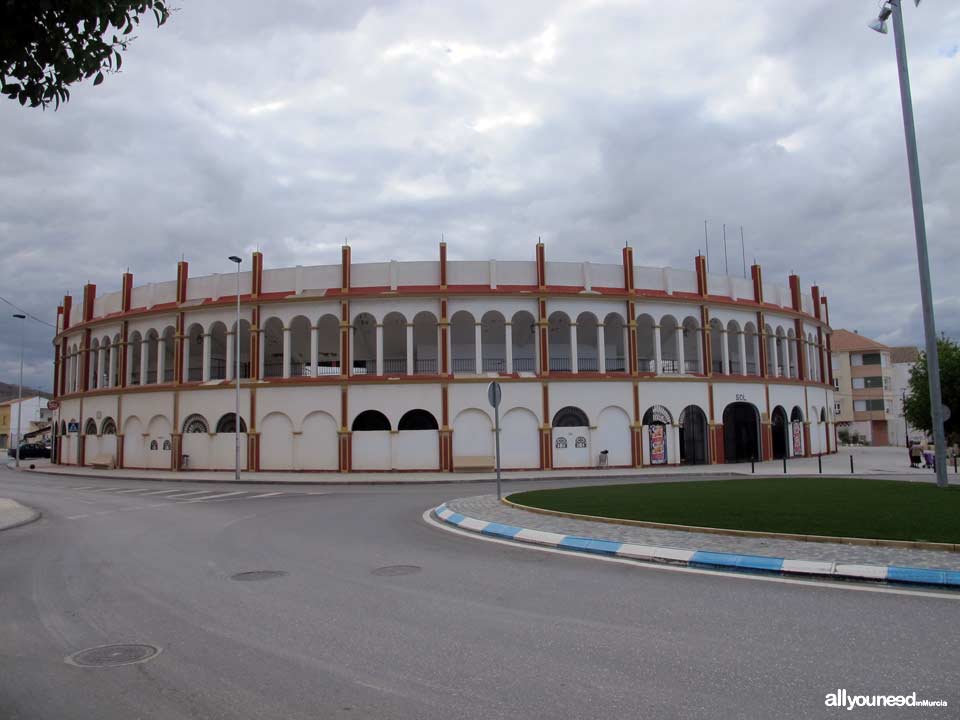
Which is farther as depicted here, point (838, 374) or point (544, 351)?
point (838, 374)

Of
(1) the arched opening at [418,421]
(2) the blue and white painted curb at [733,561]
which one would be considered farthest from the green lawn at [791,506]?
(1) the arched opening at [418,421]

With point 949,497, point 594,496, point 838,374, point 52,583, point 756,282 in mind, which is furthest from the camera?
point 838,374

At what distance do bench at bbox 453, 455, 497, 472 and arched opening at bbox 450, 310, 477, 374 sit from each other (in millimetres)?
4451

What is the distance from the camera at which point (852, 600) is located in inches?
270

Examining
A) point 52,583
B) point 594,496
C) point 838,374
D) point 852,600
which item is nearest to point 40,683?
point 52,583

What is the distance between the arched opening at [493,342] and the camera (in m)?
35.3

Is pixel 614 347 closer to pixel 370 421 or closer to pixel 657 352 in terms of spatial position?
pixel 657 352

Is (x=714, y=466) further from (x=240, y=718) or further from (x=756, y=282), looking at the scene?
(x=240, y=718)

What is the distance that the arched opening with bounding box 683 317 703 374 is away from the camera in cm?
3671

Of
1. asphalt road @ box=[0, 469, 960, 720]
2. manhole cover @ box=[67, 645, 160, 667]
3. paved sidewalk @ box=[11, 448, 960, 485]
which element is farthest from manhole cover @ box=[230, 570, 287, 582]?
paved sidewalk @ box=[11, 448, 960, 485]

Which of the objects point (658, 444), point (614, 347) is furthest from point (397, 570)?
point (614, 347)

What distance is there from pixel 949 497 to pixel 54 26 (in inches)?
654

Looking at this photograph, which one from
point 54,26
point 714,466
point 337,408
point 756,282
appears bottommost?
point 714,466

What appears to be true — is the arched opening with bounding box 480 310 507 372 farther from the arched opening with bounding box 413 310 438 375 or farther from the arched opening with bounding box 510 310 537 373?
the arched opening with bounding box 413 310 438 375
